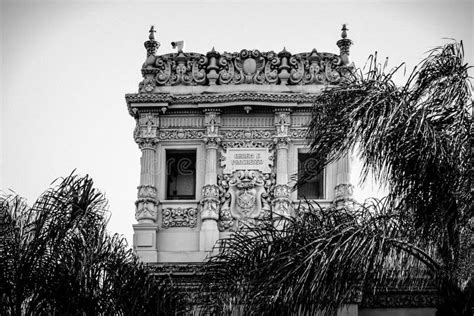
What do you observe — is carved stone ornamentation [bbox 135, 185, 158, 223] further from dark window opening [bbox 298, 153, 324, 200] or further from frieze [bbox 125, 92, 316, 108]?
dark window opening [bbox 298, 153, 324, 200]

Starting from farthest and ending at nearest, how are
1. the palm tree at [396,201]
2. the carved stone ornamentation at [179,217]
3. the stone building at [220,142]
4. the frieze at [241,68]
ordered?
the frieze at [241,68], the carved stone ornamentation at [179,217], the stone building at [220,142], the palm tree at [396,201]

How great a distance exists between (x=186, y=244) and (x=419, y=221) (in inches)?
416

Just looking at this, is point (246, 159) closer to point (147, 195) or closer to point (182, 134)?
point (182, 134)

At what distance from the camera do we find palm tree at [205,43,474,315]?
1566cm

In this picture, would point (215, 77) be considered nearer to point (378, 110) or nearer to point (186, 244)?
point (186, 244)

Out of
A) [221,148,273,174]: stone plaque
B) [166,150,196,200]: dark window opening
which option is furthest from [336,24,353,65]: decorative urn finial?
[166,150,196,200]: dark window opening

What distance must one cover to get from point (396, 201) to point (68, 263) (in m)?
5.82

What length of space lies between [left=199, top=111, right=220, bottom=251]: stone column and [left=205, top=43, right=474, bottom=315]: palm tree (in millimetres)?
8575

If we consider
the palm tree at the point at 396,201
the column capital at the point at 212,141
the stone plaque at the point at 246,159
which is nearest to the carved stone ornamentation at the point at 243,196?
the stone plaque at the point at 246,159

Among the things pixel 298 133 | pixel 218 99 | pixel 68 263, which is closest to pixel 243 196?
pixel 298 133

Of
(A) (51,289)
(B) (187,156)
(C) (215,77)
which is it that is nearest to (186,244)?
(B) (187,156)

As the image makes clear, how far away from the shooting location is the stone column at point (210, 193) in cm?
2539

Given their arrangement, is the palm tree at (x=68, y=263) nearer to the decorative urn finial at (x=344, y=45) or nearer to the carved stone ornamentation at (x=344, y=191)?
the carved stone ornamentation at (x=344, y=191)

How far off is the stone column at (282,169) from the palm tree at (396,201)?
8738mm
